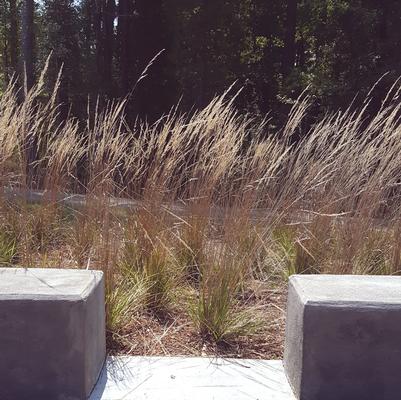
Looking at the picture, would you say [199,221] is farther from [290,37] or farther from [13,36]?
[13,36]

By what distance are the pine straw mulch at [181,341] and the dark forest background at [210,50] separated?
394 inches

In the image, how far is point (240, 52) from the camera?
17.6m

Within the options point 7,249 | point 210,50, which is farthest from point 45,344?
point 210,50

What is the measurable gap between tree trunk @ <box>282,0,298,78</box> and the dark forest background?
3 centimetres

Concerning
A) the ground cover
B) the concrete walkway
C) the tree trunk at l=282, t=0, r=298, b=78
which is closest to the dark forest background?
the tree trunk at l=282, t=0, r=298, b=78

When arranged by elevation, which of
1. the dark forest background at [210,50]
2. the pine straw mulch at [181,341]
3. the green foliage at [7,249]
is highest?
the dark forest background at [210,50]

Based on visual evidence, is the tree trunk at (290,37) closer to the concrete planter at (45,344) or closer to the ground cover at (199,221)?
the ground cover at (199,221)

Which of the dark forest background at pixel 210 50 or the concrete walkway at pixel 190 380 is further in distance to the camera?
the dark forest background at pixel 210 50

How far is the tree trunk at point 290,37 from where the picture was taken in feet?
61.8

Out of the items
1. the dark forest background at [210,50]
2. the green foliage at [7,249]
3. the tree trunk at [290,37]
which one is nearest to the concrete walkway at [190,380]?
the green foliage at [7,249]

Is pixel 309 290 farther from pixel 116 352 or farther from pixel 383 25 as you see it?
pixel 383 25

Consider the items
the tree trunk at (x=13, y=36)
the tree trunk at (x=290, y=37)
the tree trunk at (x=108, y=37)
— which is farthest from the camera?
the tree trunk at (x=13, y=36)

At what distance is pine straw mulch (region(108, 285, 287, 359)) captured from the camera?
3734mm

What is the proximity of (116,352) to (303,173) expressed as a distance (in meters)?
2.30
